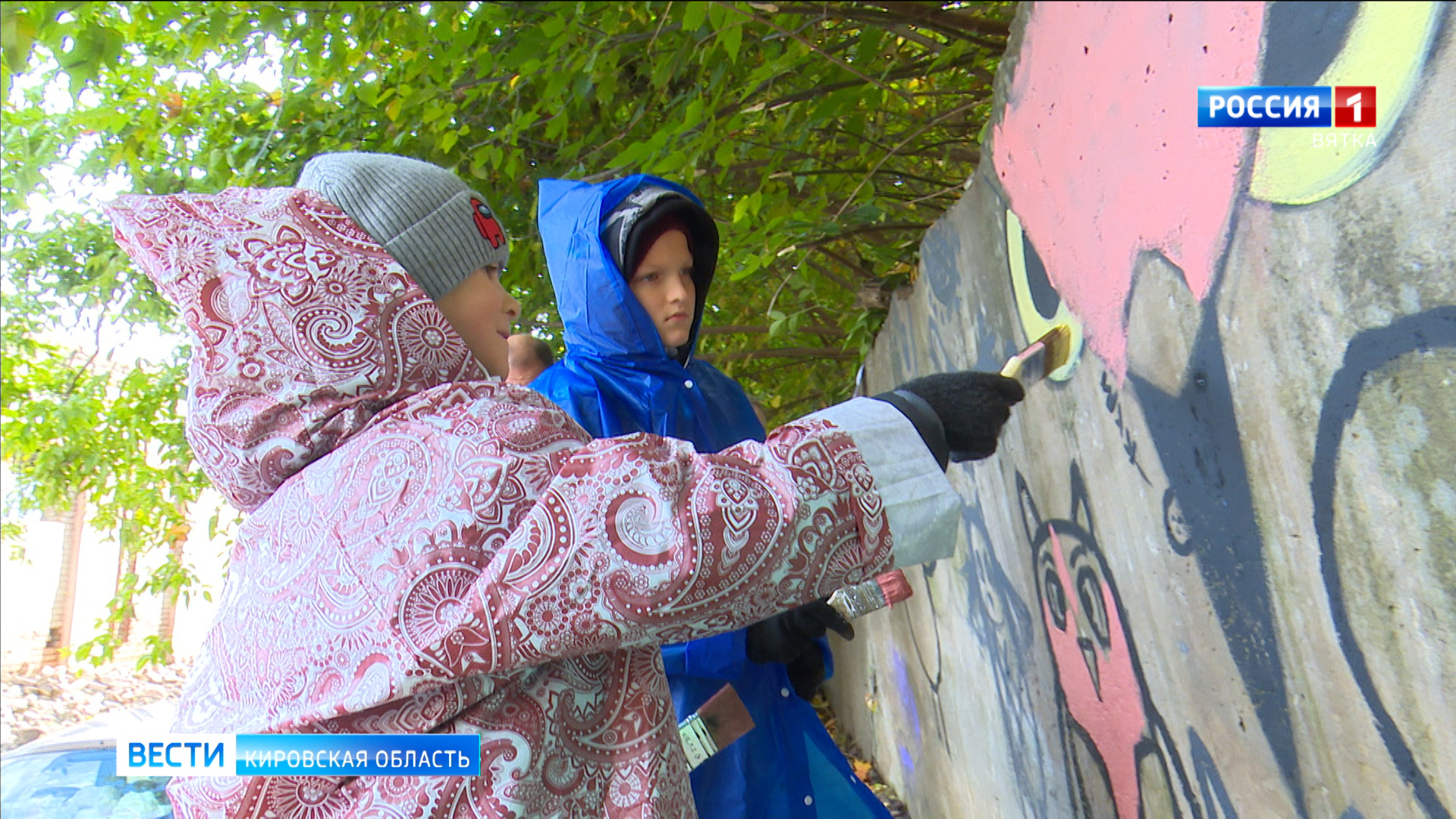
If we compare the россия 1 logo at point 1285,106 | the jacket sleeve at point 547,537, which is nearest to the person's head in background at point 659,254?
the jacket sleeve at point 547,537

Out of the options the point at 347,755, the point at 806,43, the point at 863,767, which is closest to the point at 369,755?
the point at 347,755

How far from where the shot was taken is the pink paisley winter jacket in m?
0.99

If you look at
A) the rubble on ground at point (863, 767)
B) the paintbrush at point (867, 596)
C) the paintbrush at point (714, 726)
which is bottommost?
the rubble on ground at point (863, 767)

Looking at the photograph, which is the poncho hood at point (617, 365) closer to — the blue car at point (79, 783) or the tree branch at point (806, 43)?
the tree branch at point (806, 43)

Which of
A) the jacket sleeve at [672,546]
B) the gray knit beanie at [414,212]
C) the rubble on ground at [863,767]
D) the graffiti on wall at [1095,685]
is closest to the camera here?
the jacket sleeve at [672,546]

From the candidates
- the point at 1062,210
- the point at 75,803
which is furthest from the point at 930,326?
the point at 75,803

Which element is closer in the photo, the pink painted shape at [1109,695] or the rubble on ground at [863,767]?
the pink painted shape at [1109,695]

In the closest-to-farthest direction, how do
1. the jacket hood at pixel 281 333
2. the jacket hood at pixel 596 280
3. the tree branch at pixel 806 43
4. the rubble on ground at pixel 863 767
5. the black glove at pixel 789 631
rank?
the jacket hood at pixel 281 333, the black glove at pixel 789 631, the jacket hood at pixel 596 280, the tree branch at pixel 806 43, the rubble on ground at pixel 863 767

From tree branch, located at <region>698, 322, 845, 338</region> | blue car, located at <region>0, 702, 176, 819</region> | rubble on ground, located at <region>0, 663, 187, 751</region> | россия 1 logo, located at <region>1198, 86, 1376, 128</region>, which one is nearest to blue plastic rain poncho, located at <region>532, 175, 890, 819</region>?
россия 1 logo, located at <region>1198, 86, 1376, 128</region>

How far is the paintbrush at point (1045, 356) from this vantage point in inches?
65.9

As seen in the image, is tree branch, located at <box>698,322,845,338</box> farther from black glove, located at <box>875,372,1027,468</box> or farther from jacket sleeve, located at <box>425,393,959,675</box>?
jacket sleeve, located at <box>425,393,959,675</box>

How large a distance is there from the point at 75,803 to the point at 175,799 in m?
1.64

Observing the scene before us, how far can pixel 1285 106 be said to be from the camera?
1.04 m

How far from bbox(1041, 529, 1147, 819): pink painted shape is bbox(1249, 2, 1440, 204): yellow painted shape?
82cm
